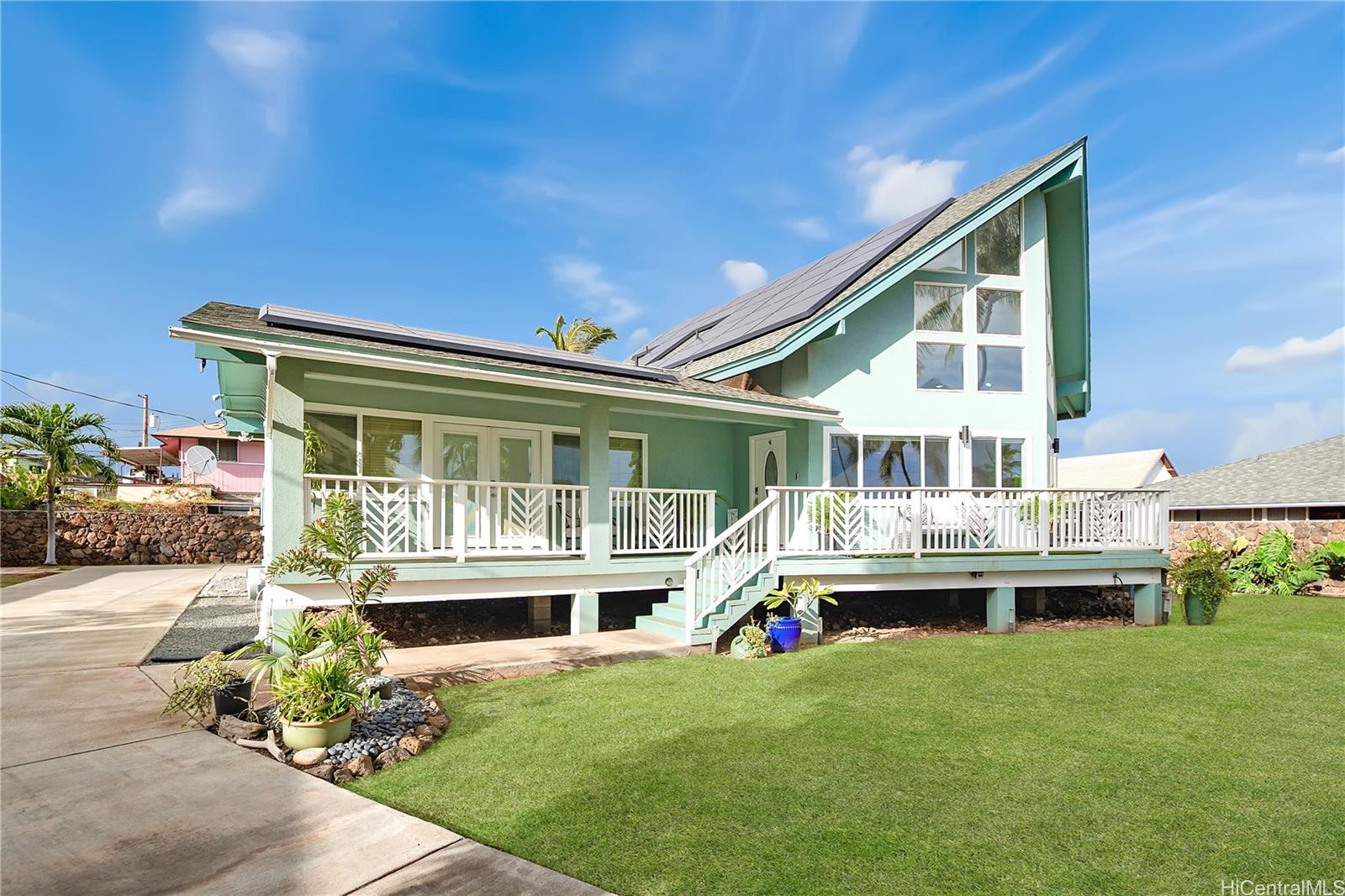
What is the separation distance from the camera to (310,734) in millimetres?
5324

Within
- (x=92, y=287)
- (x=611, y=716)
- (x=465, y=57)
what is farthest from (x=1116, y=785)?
(x=92, y=287)

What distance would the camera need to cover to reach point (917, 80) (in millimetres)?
16906

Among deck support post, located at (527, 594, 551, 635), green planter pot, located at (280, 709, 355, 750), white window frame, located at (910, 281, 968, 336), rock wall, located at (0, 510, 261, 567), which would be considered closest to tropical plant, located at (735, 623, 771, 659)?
deck support post, located at (527, 594, 551, 635)

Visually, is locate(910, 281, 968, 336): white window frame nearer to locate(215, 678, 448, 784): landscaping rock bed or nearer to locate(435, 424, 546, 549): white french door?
locate(435, 424, 546, 549): white french door

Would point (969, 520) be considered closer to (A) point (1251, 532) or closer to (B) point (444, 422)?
(B) point (444, 422)

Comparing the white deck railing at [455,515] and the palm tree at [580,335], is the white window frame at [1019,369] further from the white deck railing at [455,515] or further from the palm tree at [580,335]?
the palm tree at [580,335]

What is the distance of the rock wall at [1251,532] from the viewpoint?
60.5 feet

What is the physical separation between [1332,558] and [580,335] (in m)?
26.5

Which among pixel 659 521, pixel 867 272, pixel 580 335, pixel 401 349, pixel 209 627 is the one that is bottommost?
pixel 209 627

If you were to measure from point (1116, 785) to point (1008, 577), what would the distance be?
769 centimetres

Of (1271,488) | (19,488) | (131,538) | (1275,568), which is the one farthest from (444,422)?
(1271,488)

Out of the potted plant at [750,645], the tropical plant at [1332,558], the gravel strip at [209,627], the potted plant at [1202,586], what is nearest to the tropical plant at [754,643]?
the potted plant at [750,645]

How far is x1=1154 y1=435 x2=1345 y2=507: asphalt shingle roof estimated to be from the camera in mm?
21078

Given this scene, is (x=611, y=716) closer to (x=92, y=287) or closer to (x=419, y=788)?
(x=419, y=788)
